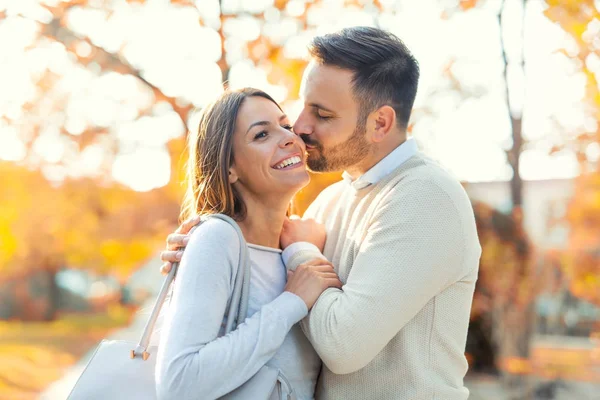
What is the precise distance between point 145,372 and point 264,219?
0.58 m

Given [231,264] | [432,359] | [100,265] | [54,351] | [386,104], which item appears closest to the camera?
[231,264]

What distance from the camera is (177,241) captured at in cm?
206

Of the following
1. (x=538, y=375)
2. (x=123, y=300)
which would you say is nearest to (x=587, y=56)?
(x=538, y=375)

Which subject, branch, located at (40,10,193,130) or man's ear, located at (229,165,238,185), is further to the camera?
branch, located at (40,10,193,130)

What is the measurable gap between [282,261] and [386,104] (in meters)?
0.64

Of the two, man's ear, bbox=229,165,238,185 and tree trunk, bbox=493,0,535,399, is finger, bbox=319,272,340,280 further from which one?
tree trunk, bbox=493,0,535,399

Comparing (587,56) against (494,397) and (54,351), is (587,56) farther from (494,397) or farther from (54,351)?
(54,351)

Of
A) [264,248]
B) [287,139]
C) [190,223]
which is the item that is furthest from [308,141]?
[190,223]

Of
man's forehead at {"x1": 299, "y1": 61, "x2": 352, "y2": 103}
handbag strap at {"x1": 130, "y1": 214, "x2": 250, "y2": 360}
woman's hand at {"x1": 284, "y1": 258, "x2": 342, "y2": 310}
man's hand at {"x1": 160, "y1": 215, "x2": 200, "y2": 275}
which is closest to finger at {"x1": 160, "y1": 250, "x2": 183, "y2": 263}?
man's hand at {"x1": 160, "y1": 215, "x2": 200, "y2": 275}

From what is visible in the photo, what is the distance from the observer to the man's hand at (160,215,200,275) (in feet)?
6.70

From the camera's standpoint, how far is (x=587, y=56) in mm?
5652

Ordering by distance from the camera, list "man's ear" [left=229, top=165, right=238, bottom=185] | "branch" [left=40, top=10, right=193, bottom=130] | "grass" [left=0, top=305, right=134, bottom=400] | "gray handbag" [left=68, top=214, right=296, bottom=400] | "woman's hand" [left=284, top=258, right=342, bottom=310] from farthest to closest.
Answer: "grass" [left=0, top=305, right=134, bottom=400] → "branch" [left=40, top=10, right=193, bottom=130] → "man's ear" [left=229, top=165, right=238, bottom=185] → "woman's hand" [left=284, top=258, right=342, bottom=310] → "gray handbag" [left=68, top=214, right=296, bottom=400]

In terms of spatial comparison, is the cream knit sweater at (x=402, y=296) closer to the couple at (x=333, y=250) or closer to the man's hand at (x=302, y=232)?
the couple at (x=333, y=250)

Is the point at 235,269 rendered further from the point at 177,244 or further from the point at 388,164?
the point at 388,164
